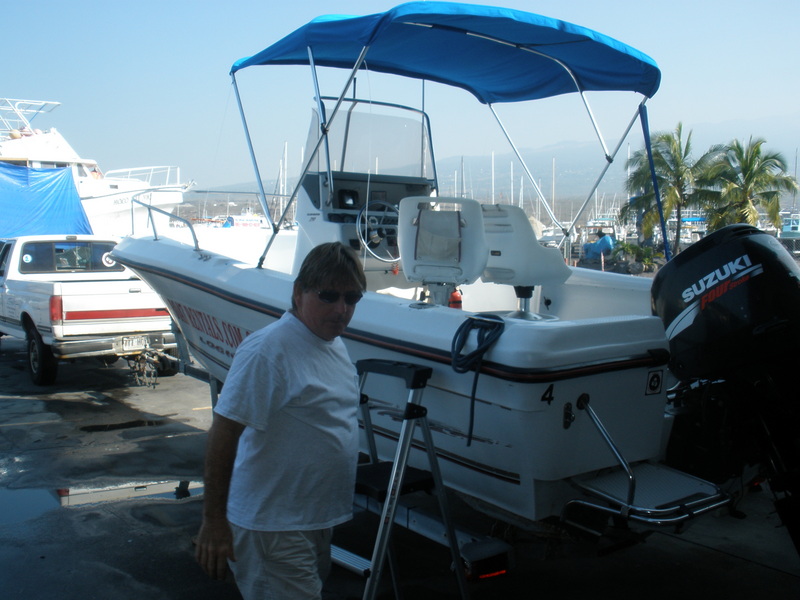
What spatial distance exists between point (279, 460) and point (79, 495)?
3.21 meters

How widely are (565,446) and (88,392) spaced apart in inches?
240

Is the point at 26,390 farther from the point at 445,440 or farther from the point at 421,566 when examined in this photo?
the point at 445,440

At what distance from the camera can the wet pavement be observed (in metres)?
3.49

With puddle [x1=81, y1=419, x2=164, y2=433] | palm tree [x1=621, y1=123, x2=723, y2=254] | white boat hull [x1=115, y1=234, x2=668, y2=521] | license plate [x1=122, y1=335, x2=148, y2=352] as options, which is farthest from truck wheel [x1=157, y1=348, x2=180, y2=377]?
palm tree [x1=621, y1=123, x2=723, y2=254]

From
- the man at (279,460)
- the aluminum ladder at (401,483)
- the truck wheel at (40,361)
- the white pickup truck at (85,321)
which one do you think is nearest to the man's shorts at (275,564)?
the man at (279,460)

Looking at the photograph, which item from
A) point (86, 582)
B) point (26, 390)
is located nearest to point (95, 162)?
point (26, 390)

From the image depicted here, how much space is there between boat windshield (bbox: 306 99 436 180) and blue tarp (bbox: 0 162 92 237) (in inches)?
532

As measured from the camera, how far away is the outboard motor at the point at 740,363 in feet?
9.66

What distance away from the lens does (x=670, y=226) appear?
1131 inches

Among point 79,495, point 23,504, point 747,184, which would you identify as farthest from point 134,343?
point 747,184

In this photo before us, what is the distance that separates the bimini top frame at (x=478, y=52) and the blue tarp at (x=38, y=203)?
13.7 metres

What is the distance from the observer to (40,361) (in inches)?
300

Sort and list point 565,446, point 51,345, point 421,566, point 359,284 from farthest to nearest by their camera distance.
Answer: point 51,345, point 421,566, point 565,446, point 359,284

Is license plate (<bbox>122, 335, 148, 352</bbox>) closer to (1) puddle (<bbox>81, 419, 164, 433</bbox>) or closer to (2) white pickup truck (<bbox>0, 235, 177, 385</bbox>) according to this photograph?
(2) white pickup truck (<bbox>0, 235, 177, 385</bbox>)
